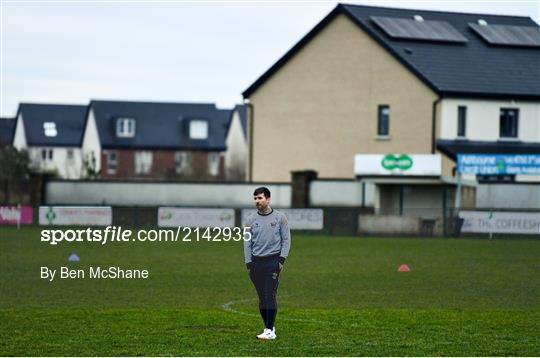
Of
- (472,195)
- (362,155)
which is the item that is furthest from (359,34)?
(472,195)

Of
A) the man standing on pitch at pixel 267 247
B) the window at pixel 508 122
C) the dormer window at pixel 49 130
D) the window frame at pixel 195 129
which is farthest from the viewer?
the window frame at pixel 195 129

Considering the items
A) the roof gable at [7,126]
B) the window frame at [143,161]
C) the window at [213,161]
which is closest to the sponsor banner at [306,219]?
the window frame at [143,161]

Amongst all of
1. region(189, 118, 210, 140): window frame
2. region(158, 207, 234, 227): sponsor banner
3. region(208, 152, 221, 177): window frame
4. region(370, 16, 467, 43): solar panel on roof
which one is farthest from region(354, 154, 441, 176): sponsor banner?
region(208, 152, 221, 177): window frame

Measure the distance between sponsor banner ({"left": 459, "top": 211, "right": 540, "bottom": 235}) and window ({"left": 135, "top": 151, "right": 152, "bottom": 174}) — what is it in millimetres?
48937

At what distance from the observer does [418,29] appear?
63.1 m

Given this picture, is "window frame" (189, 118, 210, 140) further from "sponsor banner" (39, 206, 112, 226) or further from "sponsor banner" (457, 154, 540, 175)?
"sponsor banner" (457, 154, 540, 175)

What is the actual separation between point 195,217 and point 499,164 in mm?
14124

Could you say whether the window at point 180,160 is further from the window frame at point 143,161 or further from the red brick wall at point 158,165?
the window frame at point 143,161

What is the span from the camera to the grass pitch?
1686 cm

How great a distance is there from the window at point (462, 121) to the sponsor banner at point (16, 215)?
20.8 meters

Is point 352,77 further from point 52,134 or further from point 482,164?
point 52,134

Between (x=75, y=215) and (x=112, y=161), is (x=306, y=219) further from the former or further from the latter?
(x=112, y=161)

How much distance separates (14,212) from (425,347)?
39.1m

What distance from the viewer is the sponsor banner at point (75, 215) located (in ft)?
171
